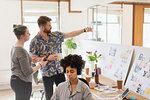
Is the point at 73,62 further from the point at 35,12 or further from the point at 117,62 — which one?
the point at 35,12

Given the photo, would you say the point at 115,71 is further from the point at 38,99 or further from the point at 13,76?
the point at 38,99

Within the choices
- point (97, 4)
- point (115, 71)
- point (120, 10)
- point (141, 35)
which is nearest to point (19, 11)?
point (97, 4)

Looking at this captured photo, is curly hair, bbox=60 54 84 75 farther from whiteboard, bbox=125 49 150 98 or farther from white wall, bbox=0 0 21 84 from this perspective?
white wall, bbox=0 0 21 84

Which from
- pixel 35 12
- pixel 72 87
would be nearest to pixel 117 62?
pixel 72 87

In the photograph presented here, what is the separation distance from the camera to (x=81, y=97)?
64.6 inches

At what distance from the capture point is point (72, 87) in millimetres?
1692

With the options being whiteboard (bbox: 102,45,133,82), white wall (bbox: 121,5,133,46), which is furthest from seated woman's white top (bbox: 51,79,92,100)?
white wall (bbox: 121,5,133,46)

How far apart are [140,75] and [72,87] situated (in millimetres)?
1125

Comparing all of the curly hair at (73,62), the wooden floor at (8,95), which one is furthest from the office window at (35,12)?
the curly hair at (73,62)

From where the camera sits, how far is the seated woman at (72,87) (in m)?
1.64

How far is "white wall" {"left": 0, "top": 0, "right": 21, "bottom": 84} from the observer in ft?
16.3

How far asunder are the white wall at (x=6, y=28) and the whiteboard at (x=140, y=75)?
3459mm

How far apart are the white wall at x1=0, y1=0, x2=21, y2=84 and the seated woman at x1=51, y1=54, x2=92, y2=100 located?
3.71 m

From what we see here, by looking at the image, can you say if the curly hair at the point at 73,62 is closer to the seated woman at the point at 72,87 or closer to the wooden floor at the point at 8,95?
the seated woman at the point at 72,87
